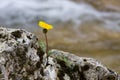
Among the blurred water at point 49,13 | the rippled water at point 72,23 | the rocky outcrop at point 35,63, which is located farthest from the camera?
the blurred water at point 49,13

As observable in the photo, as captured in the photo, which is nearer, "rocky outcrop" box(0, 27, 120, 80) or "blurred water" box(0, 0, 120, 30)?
"rocky outcrop" box(0, 27, 120, 80)

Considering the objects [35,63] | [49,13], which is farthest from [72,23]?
[35,63]

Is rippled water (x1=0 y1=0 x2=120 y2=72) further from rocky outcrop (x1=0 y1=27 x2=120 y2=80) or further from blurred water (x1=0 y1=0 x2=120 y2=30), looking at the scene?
rocky outcrop (x1=0 y1=27 x2=120 y2=80)

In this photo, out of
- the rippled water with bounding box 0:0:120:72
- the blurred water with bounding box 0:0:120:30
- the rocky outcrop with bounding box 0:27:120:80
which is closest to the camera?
the rocky outcrop with bounding box 0:27:120:80

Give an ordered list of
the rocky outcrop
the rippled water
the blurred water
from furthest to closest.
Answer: the blurred water
the rippled water
the rocky outcrop

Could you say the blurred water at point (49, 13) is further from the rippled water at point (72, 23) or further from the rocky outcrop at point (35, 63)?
the rocky outcrop at point (35, 63)

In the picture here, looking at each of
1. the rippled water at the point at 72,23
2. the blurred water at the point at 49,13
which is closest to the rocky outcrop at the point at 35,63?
the rippled water at the point at 72,23

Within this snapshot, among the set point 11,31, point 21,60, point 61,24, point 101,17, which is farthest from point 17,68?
point 101,17

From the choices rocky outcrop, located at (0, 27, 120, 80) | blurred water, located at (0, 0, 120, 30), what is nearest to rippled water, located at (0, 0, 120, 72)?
blurred water, located at (0, 0, 120, 30)
